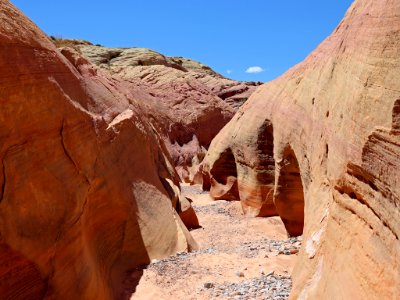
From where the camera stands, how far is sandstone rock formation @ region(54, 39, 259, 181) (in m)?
21.9

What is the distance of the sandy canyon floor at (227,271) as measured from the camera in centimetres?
611

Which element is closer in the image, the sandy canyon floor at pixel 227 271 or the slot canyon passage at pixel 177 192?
the slot canyon passage at pixel 177 192

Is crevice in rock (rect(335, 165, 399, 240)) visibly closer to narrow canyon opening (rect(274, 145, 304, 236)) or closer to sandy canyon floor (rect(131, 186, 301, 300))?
sandy canyon floor (rect(131, 186, 301, 300))

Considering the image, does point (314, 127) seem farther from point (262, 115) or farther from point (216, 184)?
point (216, 184)

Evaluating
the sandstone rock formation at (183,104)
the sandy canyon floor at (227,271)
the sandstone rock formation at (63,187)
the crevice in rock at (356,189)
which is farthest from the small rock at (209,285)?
the sandstone rock formation at (183,104)

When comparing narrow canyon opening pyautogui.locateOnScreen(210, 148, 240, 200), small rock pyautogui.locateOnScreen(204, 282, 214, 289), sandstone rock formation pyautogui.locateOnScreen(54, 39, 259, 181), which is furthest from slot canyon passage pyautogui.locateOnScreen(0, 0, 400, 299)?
sandstone rock formation pyautogui.locateOnScreen(54, 39, 259, 181)

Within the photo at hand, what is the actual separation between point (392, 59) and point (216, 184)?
36.7ft

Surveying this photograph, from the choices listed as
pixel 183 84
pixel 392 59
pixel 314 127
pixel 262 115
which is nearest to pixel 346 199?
pixel 392 59

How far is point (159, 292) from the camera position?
643 centimetres

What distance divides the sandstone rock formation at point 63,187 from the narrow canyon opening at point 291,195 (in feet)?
8.18

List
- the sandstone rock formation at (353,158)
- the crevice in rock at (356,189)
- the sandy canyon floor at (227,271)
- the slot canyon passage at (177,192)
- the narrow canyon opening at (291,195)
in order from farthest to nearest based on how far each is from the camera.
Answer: the narrow canyon opening at (291,195) < the sandy canyon floor at (227,271) < the slot canyon passage at (177,192) < the crevice in rock at (356,189) < the sandstone rock formation at (353,158)

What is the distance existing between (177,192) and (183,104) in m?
14.0

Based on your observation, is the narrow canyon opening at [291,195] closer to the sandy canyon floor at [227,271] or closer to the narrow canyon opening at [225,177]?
the sandy canyon floor at [227,271]

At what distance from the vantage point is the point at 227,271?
7.02 meters
